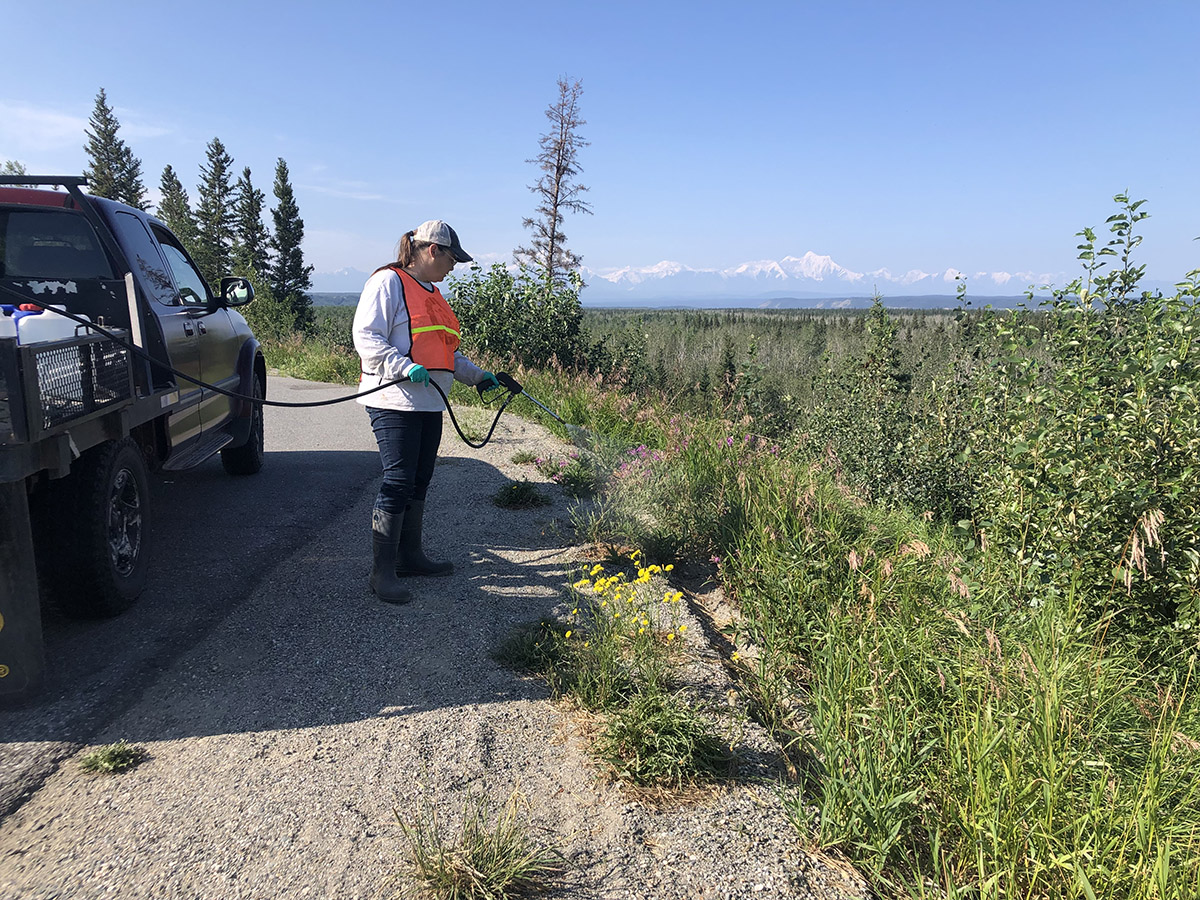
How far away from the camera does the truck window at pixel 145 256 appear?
14.8ft

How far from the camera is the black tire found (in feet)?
21.1

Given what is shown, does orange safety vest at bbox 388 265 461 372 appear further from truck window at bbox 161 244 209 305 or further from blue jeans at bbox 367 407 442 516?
truck window at bbox 161 244 209 305

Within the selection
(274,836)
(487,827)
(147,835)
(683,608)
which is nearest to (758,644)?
(683,608)

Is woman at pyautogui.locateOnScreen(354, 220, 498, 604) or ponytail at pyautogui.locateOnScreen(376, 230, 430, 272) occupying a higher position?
ponytail at pyautogui.locateOnScreen(376, 230, 430, 272)

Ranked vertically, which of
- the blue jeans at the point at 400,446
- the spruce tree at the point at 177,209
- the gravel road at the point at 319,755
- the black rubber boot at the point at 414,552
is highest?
the spruce tree at the point at 177,209

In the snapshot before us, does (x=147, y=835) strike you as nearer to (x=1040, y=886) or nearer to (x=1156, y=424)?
(x=1040, y=886)

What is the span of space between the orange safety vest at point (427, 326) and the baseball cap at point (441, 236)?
225 mm

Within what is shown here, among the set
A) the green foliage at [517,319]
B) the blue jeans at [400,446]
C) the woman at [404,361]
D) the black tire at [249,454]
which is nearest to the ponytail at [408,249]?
the woman at [404,361]

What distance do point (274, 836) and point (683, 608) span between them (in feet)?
7.86

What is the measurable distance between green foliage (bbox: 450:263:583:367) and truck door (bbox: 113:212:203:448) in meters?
7.21

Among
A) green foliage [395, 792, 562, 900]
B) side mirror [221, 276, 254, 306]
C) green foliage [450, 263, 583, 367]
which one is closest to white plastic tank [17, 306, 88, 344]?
side mirror [221, 276, 254, 306]

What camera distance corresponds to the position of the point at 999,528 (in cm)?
409

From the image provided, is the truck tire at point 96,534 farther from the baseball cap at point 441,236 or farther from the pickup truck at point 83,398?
the baseball cap at point 441,236

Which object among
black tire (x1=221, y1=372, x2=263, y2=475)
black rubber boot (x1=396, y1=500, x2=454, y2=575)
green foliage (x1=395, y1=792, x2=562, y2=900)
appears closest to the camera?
green foliage (x1=395, y1=792, x2=562, y2=900)
